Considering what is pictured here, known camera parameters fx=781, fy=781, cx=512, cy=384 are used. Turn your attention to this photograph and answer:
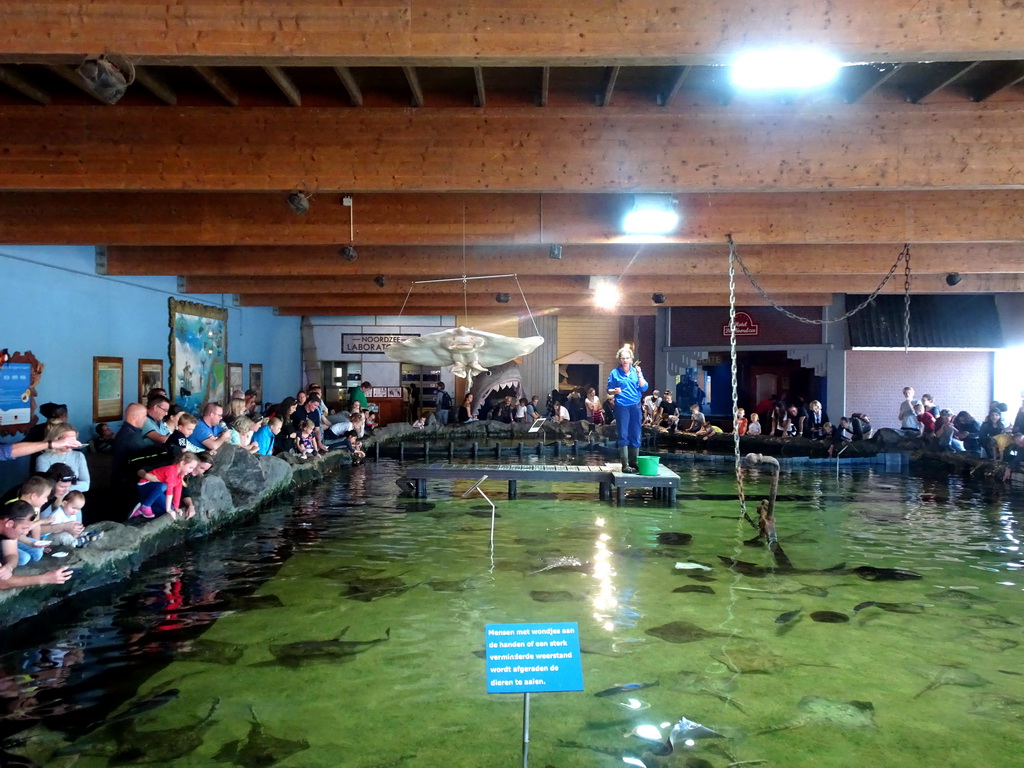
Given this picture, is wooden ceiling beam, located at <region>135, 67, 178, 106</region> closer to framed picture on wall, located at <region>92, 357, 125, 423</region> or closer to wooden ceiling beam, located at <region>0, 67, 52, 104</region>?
wooden ceiling beam, located at <region>0, 67, 52, 104</region>

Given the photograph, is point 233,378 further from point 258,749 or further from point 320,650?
point 258,749

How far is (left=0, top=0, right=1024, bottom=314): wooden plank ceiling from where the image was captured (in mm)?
4008

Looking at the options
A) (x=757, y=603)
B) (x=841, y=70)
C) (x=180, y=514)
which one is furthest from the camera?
(x=180, y=514)

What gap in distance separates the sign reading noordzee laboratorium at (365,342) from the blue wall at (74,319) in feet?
24.7

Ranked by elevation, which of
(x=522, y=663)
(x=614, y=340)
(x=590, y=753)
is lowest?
(x=590, y=753)

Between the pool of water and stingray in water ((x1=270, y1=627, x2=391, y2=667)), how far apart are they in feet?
0.06

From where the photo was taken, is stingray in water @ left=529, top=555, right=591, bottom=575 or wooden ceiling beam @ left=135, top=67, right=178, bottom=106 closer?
wooden ceiling beam @ left=135, top=67, right=178, bottom=106

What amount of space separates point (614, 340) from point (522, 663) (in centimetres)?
2086

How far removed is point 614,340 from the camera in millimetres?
23297

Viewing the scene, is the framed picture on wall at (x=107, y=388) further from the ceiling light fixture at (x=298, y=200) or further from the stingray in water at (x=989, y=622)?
the stingray in water at (x=989, y=622)

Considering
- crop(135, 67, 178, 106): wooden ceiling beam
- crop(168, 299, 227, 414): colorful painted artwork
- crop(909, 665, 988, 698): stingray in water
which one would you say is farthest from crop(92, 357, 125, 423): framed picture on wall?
crop(909, 665, 988, 698): stingray in water

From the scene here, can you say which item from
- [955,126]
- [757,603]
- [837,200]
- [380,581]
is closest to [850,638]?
[757,603]

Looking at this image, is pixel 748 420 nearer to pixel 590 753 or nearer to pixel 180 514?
pixel 180 514

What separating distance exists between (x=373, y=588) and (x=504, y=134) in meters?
3.62
